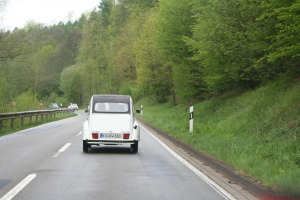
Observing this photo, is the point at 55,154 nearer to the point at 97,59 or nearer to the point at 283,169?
the point at 283,169

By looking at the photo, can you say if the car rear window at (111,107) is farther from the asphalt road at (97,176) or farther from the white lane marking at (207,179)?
the white lane marking at (207,179)

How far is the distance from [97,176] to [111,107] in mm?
4997

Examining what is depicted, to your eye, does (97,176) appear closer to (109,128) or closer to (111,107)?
(109,128)

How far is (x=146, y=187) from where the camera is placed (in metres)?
7.12

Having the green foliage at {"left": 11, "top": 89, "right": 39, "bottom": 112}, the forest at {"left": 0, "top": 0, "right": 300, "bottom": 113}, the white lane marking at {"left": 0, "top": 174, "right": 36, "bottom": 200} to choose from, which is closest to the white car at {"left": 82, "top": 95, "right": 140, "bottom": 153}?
the white lane marking at {"left": 0, "top": 174, "right": 36, "bottom": 200}

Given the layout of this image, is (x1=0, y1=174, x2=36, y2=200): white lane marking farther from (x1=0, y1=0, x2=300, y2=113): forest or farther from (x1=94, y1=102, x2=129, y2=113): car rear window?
(x1=0, y1=0, x2=300, y2=113): forest

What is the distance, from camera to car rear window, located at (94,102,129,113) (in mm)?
12910

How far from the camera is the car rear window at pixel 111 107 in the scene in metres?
12.9

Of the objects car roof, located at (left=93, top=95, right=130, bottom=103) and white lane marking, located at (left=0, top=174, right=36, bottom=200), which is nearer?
white lane marking, located at (left=0, top=174, right=36, bottom=200)

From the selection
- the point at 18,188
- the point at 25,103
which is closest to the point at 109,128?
the point at 18,188

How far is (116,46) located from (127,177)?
75.8m

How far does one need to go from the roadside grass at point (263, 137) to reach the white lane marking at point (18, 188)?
13.7 ft

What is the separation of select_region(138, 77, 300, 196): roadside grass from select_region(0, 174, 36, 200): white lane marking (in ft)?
13.7

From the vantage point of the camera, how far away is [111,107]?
13.0 m
